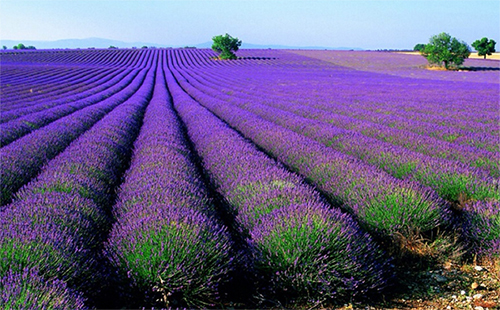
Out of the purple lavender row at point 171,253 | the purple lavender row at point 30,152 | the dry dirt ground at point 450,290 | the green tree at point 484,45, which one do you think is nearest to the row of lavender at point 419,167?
the dry dirt ground at point 450,290

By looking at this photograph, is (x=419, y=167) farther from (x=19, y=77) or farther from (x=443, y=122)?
(x=19, y=77)

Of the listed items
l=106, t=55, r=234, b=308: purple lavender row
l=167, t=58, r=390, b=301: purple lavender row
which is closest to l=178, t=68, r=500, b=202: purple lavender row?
l=167, t=58, r=390, b=301: purple lavender row

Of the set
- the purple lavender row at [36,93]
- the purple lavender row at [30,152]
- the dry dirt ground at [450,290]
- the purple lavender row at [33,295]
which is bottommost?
the dry dirt ground at [450,290]

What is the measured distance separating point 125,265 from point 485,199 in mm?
3044

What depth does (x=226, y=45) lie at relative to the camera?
2167 inches

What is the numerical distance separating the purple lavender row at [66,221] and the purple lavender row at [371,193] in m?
2.07

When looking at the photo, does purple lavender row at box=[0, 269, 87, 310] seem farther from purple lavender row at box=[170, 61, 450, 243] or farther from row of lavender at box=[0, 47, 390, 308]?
purple lavender row at box=[170, 61, 450, 243]

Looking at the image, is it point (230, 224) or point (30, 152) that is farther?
point (30, 152)

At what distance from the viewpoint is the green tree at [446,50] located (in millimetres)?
39969

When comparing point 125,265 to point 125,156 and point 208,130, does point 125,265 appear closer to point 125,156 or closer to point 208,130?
point 125,156

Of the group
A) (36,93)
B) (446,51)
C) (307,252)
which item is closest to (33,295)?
(307,252)

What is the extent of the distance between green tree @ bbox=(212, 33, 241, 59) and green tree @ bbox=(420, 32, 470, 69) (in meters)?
26.1

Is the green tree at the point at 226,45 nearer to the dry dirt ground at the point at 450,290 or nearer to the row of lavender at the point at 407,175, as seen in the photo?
the row of lavender at the point at 407,175

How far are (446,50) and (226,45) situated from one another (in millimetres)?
29134
